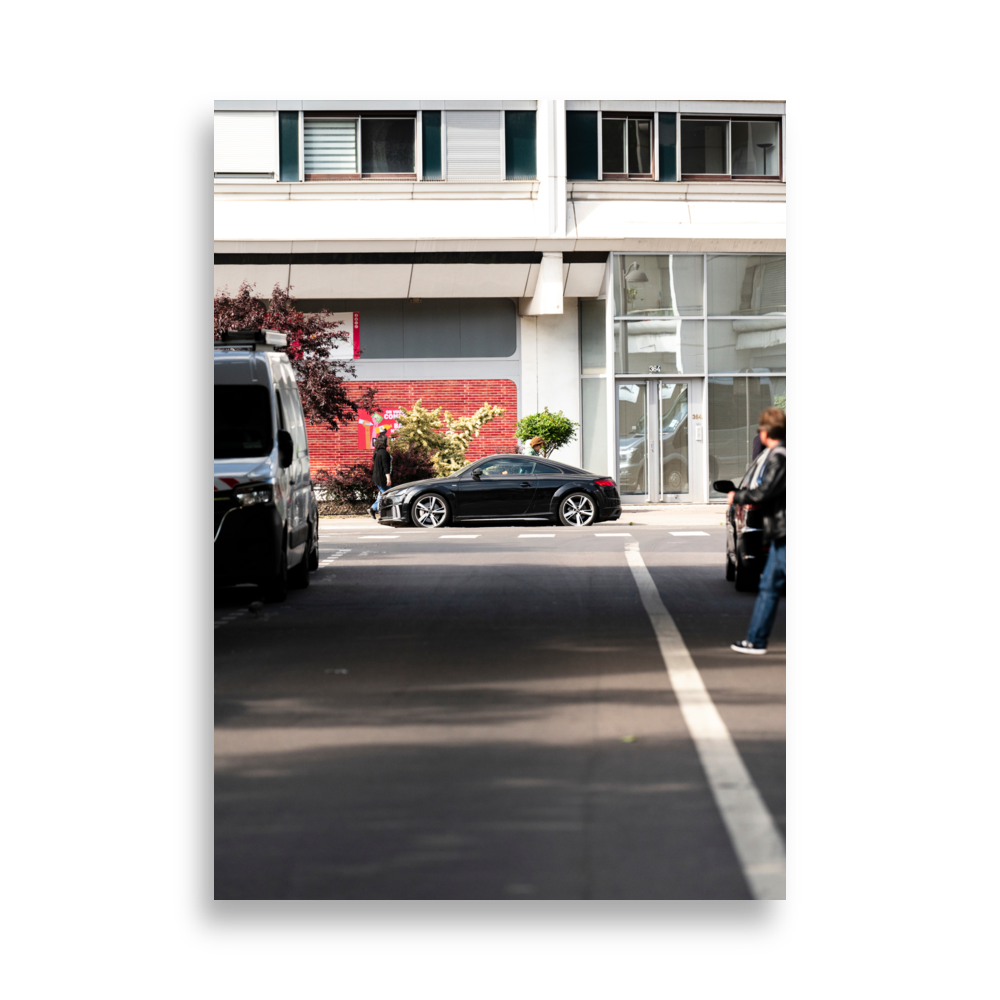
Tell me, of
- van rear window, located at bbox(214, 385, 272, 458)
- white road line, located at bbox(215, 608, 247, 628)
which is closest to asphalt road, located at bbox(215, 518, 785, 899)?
white road line, located at bbox(215, 608, 247, 628)

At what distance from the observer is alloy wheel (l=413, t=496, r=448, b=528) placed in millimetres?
23408

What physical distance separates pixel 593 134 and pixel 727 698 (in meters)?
25.2

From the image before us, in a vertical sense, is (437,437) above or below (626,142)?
below

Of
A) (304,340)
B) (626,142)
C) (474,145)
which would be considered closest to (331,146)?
(474,145)

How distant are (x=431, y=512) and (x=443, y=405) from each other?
1006cm

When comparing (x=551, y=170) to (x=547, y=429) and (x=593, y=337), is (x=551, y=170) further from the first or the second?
(x=547, y=429)

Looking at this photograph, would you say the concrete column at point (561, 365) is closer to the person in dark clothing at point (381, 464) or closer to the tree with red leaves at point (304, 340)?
the tree with red leaves at point (304, 340)

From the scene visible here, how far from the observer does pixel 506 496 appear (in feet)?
76.6

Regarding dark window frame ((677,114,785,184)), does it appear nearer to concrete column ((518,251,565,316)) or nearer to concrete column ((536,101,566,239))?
concrete column ((536,101,566,239))

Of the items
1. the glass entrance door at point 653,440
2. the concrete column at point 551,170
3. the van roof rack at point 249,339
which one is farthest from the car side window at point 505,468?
the van roof rack at point 249,339

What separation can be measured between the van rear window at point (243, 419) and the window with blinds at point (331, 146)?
1941cm
